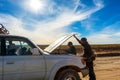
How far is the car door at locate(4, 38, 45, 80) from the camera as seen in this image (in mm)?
8375

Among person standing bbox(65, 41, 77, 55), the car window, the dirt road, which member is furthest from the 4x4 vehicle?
the dirt road

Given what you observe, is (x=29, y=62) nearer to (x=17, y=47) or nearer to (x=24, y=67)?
(x=24, y=67)

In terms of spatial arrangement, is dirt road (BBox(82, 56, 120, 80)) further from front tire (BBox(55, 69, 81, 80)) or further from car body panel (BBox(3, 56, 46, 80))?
car body panel (BBox(3, 56, 46, 80))

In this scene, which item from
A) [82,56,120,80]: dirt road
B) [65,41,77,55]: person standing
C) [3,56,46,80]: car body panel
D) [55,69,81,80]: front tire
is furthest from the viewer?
[82,56,120,80]: dirt road

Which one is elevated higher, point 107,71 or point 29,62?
point 29,62

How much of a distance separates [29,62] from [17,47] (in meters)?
0.56

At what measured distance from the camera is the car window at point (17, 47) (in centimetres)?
860

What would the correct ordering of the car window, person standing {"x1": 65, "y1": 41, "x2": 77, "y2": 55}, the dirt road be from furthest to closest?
the dirt road, person standing {"x1": 65, "y1": 41, "x2": 77, "y2": 55}, the car window

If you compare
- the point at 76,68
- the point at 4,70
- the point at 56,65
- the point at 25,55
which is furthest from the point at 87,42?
the point at 4,70

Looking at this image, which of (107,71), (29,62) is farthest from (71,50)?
(107,71)

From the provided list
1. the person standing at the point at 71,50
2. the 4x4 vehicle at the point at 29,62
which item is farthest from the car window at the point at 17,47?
the person standing at the point at 71,50

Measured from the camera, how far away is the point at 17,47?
8.76 metres

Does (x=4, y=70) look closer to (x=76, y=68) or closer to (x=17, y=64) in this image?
(x=17, y=64)

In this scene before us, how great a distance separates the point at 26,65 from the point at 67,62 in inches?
58.6
